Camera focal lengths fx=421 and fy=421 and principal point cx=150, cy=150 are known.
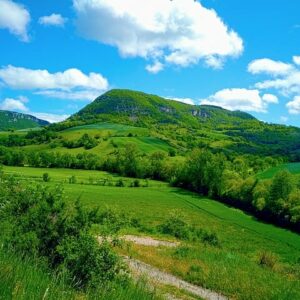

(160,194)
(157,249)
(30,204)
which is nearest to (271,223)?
(160,194)

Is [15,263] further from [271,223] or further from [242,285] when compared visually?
[271,223]

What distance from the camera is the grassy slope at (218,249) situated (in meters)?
24.2

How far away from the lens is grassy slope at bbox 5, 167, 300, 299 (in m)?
24.2

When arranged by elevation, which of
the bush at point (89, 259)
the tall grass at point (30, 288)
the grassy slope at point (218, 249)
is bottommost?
the grassy slope at point (218, 249)

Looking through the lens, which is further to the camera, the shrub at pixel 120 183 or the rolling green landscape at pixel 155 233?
the shrub at pixel 120 183

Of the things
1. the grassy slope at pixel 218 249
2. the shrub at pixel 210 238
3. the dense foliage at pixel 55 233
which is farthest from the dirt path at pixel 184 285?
the shrub at pixel 210 238

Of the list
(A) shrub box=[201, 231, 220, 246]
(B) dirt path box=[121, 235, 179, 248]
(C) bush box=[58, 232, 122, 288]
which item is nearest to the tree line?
(A) shrub box=[201, 231, 220, 246]

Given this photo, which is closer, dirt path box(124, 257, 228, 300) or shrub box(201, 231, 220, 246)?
dirt path box(124, 257, 228, 300)

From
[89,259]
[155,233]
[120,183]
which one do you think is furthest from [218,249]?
[120,183]

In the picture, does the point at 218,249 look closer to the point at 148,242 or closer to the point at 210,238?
the point at 148,242

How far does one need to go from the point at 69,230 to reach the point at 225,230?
6299 cm

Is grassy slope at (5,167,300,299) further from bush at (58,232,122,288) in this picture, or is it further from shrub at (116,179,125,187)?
bush at (58,232,122,288)

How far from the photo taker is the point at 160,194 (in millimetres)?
117312

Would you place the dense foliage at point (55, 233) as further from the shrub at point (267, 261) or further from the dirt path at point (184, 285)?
the shrub at point (267, 261)
